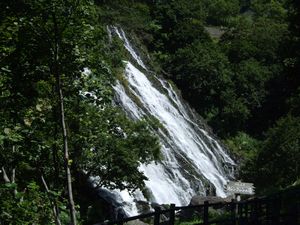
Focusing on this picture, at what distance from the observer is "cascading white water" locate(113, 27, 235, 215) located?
90.9 feet

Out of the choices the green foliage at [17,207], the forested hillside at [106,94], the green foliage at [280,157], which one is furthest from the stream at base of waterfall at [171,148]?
the green foliage at [17,207]

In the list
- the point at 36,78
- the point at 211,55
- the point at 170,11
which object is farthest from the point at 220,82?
the point at 36,78

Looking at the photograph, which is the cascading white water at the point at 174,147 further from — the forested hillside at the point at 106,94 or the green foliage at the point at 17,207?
the green foliage at the point at 17,207

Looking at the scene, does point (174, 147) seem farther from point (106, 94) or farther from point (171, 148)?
point (106, 94)

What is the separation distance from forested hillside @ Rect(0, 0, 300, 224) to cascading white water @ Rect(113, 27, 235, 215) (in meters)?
1.90

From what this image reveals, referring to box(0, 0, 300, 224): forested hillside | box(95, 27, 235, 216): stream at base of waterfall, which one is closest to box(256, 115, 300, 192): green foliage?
box(0, 0, 300, 224): forested hillside

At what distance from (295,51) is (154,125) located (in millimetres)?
13688

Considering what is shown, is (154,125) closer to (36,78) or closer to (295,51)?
(295,51)

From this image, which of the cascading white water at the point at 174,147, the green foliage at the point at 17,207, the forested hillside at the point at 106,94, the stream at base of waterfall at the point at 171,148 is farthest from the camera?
the cascading white water at the point at 174,147

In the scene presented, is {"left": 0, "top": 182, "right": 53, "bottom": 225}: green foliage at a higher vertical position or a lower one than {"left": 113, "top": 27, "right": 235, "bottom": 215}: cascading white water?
lower

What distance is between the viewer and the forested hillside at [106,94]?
642 cm

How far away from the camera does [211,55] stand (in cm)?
5109

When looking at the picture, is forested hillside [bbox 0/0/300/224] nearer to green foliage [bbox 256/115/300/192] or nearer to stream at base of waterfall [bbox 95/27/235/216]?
green foliage [bbox 256/115/300/192]

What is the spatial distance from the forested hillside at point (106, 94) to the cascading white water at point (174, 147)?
1904 millimetres
